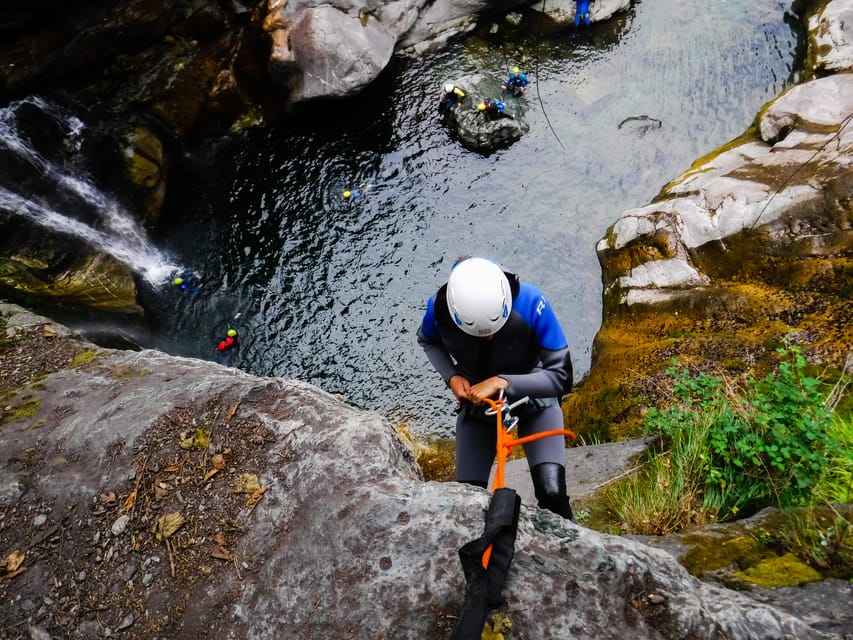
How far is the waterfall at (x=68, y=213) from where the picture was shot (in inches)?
352

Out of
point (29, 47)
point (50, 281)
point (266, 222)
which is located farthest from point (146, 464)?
point (29, 47)

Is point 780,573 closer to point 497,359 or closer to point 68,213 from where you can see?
point 497,359

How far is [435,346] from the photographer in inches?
163

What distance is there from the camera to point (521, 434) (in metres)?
4.30

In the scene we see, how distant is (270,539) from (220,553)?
0.88 feet

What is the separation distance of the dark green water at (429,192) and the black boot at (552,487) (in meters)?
3.69

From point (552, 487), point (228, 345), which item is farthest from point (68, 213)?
point (552, 487)

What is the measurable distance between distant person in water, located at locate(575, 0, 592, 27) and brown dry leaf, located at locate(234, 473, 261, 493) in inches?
474

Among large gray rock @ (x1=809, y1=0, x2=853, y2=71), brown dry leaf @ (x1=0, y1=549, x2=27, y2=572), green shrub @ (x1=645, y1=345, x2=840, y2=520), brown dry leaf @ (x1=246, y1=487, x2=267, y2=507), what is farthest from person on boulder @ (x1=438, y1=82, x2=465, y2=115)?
brown dry leaf @ (x1=0, y1=549, x2=27, y2=572)

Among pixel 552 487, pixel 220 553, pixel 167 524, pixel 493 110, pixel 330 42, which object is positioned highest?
pixel 330 42

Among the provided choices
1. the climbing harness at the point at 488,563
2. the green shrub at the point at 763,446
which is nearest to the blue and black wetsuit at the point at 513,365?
the green shrub at the point at 763,446

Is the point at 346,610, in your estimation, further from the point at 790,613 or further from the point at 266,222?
the point at 266,222

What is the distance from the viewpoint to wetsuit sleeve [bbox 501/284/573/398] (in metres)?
3.66

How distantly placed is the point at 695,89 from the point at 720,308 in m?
6.17
